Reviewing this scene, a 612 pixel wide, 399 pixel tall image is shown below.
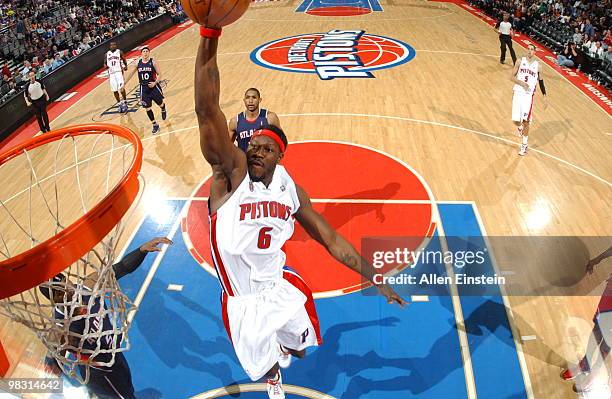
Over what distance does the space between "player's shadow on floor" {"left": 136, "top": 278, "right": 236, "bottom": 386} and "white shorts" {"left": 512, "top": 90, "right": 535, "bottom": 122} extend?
21.3ft

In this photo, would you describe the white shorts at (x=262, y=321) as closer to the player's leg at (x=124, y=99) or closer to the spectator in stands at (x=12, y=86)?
the player's leg at (x=124, y=99)

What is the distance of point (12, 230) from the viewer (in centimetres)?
702

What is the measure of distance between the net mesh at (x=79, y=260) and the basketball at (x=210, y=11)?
1362 millimetres

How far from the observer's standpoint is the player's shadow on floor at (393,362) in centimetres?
452

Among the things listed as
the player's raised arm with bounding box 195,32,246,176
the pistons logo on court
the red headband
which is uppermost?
the player's raised arm with bounding box 195,32,246,176

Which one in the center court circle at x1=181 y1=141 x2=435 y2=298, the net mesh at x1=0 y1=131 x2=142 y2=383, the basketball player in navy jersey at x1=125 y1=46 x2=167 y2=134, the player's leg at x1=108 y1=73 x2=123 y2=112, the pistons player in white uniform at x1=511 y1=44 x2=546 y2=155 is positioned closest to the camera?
the net mesh at x1=0 y1=131 x2=142 y2=383

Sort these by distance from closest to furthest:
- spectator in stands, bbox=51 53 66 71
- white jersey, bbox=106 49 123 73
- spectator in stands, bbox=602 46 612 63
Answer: white jersey, bbox=106 49 123 73, spectator in stands, bbox=602 46 612 63, spectator in stands, bbox=51 53 66 71

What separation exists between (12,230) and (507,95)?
11156 millimetres

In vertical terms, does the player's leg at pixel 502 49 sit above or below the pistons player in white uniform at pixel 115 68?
below

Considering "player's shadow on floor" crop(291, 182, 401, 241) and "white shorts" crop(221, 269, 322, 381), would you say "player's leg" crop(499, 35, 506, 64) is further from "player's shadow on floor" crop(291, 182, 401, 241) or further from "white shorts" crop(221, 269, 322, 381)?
"white shorts" crop(221, 269, 322, 381)

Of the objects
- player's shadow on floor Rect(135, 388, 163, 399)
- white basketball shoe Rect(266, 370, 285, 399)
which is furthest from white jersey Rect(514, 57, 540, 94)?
player's shadow on floor Rect(135, 388, 163, 399)

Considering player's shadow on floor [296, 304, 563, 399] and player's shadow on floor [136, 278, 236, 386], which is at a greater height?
player's shadow on floor [296, 304, 563, 399]

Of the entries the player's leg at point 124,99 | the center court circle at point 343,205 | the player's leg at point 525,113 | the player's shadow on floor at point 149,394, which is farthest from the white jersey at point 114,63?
the player's leg at point 525,113

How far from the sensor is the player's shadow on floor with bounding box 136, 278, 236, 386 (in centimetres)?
481
